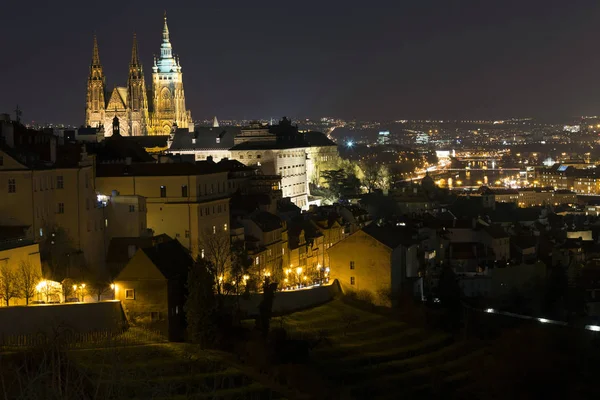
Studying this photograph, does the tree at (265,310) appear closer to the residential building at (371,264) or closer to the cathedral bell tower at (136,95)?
the residential building at (371,264)

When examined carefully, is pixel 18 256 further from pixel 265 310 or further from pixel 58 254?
pixel 265 310

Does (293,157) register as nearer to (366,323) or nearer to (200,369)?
(366,323)

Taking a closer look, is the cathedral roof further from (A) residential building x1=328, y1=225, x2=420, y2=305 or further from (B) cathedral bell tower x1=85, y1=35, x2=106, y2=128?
(A) residential building x1=328, y1=225, x2=420, y2=305

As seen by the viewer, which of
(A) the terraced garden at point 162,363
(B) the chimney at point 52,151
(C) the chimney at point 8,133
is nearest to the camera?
(A) the terraced garden at point 162,363

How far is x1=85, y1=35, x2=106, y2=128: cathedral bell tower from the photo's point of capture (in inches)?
4230

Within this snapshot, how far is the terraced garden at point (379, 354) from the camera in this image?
31062mm

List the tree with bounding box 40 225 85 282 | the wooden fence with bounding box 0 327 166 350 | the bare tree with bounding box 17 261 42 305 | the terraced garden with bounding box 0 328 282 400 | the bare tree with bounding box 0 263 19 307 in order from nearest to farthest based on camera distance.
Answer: the terraced garden with bounding box 0 328 282 400
the wooden fence with bounding box 0 327 166 350
the bare tree with bounding box 0 263 19 307
the bare tree with bounding box 17 261 42 305
the tree with bounding box 40 225 85 282

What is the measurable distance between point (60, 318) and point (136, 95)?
82.6 m

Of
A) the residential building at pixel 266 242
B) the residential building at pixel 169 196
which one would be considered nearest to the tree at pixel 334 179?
the residential building at pixel 266 242

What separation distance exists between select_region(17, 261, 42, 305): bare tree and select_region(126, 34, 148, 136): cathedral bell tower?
7849 cm

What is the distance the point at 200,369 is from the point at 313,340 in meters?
5.50

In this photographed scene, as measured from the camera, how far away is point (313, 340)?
107 ft

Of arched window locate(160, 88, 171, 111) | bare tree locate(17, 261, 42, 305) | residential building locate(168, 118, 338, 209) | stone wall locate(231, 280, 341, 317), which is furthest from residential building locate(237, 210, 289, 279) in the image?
arched window locate(160, 88, 171, 111)

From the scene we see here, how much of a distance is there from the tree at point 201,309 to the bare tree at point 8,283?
4156mm
